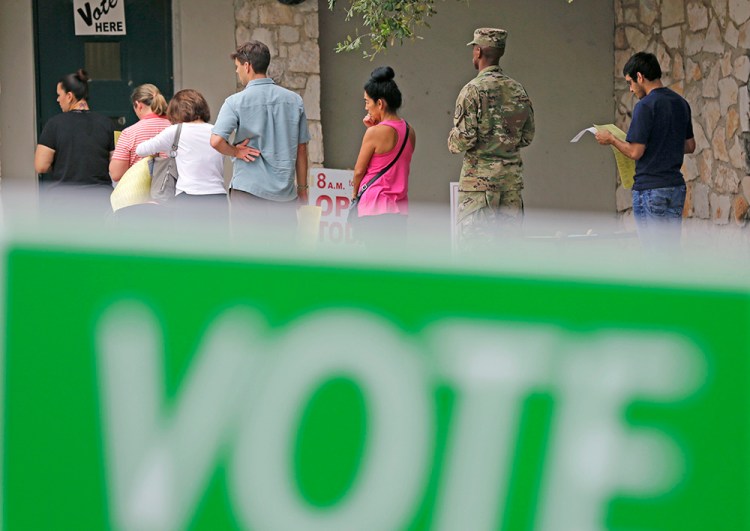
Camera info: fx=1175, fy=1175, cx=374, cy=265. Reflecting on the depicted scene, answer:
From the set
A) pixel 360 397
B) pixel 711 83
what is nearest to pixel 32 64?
pixel 711 83

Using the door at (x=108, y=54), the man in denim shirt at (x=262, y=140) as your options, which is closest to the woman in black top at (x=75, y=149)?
the man in denim shirt at (x=262, y=140)

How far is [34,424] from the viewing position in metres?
1.63

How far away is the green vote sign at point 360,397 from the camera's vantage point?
55.4 inches

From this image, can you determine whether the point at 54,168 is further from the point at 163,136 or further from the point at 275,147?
the point at 275,147

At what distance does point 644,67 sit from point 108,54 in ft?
16.3

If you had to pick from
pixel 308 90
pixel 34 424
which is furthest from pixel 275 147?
pixel 34 424

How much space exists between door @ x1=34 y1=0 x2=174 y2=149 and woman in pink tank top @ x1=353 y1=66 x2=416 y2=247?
149 inches

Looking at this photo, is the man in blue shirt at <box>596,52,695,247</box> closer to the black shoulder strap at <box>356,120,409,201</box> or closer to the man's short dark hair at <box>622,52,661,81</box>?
the man's short dark hair at <box>622,52,661,81</box>

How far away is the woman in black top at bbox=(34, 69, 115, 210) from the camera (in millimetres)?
6996

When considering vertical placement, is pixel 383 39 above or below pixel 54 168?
above

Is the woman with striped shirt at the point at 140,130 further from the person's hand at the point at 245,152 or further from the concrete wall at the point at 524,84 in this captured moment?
the concrete wall at the point at 524,84

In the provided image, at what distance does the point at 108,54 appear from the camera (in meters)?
9.95

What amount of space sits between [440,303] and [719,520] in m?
0.42

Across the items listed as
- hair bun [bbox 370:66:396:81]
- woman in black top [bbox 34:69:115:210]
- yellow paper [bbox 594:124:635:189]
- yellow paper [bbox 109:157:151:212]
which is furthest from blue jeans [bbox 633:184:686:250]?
woman in black top [bbox 34:69:115:210]
